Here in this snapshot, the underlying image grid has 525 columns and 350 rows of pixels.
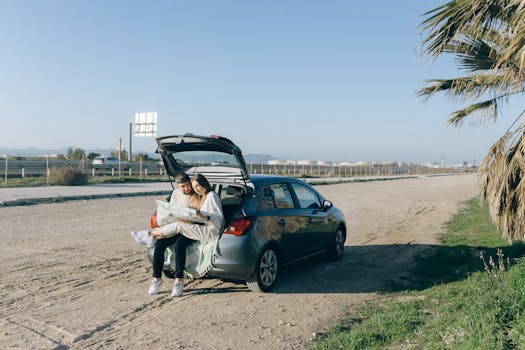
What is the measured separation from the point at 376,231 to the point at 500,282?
6701 mm

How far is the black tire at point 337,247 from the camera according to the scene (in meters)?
8.77

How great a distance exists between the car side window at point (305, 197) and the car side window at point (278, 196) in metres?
0.31

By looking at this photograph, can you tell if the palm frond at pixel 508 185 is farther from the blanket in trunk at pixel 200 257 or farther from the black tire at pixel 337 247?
the blanket in trunk at pixel 200 257

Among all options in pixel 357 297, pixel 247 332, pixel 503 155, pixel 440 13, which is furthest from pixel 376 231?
pixel 247 332

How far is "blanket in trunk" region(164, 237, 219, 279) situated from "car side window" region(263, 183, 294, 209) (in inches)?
40.7

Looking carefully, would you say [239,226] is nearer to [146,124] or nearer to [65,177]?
[65,177]

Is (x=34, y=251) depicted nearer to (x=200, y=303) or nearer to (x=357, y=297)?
(x=200, y=303)

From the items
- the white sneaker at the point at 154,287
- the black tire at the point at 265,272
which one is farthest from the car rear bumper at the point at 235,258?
the white sneaker at the point at 154,287

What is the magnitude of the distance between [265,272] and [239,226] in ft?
2.66

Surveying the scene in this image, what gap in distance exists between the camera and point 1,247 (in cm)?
931

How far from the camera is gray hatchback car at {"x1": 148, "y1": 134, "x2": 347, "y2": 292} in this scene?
249 inches

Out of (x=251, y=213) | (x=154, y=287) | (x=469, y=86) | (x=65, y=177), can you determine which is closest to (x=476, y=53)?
Answer: (x=469, y=86)

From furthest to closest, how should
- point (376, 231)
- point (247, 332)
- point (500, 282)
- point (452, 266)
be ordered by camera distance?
point (376, 231) → point (452, 266) → point (500, 282) → point (247, 332)

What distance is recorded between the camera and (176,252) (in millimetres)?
6449
